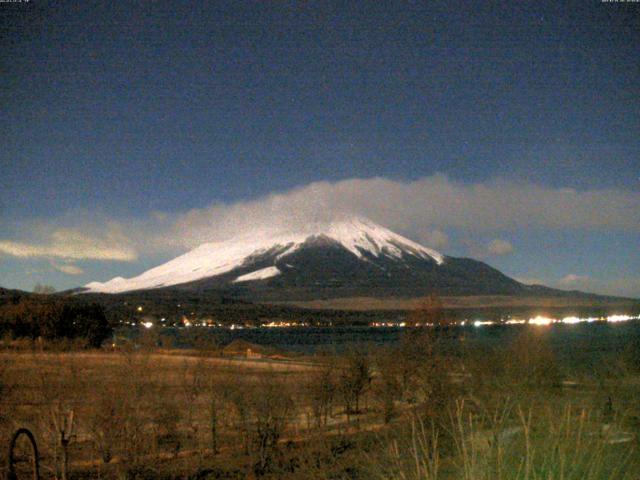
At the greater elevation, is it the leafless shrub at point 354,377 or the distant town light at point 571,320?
the leafless shrub at point 354,377

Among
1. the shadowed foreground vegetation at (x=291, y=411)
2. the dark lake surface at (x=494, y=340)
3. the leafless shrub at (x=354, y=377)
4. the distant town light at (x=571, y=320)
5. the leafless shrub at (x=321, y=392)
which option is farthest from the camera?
the distant town light at (x=571, y=320)

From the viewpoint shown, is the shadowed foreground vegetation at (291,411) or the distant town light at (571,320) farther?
the distant town light at (571,320)

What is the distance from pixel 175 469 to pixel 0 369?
4.87 meters

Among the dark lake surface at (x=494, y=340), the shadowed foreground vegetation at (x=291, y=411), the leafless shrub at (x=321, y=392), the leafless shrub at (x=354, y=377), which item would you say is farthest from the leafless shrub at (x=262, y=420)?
the leafless shrub at (x=354, y=377)

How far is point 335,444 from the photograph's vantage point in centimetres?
1866

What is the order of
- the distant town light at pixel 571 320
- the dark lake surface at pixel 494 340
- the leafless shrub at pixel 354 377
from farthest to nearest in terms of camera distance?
the distant town light at pixel 571 320 < the dark lake surface at pixel 494 340 < the leafless shrub at pixel 354 377

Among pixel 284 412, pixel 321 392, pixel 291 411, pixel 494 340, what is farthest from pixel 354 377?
pixel 494 340

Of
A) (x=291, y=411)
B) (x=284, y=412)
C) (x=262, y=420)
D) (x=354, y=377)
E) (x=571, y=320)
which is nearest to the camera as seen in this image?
(x=262, y=420)

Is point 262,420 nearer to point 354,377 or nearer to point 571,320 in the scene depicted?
point 354,377

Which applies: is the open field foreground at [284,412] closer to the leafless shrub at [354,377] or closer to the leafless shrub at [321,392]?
the leafless shrub at [321,392]

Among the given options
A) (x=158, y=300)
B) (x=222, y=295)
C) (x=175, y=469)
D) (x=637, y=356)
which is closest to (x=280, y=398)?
(x=175, y=469)

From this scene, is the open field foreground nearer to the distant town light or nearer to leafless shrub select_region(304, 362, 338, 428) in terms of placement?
leafless shrub select_region(304, 362, 338, 428)

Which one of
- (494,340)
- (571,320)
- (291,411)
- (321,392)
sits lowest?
(571,320)

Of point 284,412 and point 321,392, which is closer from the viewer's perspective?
point 284,412
